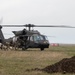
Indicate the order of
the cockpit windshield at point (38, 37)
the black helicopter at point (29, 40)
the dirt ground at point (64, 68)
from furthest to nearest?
1. the cockpit windshield at point (38, 37)
2. the black helicopter at point (29, 40)
3. the dirt ground at point (64, 68)

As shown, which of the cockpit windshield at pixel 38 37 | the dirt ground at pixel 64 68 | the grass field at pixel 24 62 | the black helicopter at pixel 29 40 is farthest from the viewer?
the cockpit windshield at pixel 38 37

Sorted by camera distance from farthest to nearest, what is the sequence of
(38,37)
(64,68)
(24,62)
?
1. (38,37)
2. (24,62)
3. (64,68)

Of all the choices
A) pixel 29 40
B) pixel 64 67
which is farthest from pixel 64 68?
pixel 29 40

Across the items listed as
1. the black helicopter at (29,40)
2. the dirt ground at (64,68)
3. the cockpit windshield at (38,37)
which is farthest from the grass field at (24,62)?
the cockpit windshield at (38,37)

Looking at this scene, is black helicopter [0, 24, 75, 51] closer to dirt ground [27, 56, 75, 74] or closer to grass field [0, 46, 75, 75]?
grass field [0, 46, 75, 75]

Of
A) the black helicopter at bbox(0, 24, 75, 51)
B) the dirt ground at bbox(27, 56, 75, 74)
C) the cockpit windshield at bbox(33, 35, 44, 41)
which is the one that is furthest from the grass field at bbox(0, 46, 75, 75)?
the cockpit windshield at bbox(33, 35, 44, 41)

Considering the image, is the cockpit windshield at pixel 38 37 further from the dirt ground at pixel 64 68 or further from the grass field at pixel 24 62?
the dirt ground at pixel 64 68

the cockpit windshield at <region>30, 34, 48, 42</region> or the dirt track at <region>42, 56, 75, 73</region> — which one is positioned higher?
the dirt track at <region>42, 56, 75, 73</region>

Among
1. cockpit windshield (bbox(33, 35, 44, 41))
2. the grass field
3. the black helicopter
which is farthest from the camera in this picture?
cockpit windshield (bbox(33, 35, 44, 41))

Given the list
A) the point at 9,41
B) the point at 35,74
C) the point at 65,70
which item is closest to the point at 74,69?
the point at 65,70

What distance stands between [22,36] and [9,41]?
275cm

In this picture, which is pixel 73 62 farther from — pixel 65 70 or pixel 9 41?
pixel 9 41

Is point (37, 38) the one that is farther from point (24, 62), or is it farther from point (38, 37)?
point (24, 62)

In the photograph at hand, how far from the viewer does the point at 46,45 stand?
4391 cm
